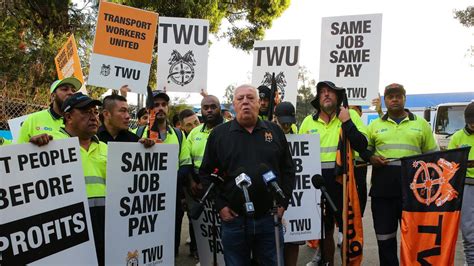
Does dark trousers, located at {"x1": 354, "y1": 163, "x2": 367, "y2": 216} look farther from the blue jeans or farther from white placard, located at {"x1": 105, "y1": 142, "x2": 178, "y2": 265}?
white placard, located at {"x1": 105, "y1": 142, "x2": 178, "y2": 265}

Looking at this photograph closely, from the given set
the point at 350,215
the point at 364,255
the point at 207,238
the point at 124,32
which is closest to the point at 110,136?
the point at 207,238

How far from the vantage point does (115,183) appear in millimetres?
3883

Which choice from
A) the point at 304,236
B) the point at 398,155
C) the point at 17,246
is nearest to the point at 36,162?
the point at 17,246

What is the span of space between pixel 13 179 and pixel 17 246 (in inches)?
18.3

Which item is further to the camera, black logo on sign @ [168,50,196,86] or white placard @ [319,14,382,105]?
black logo on sign @ [168,50,196,86]

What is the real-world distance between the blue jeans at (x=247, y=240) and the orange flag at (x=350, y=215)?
1.23 metres

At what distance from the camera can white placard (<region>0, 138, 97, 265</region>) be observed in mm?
3160

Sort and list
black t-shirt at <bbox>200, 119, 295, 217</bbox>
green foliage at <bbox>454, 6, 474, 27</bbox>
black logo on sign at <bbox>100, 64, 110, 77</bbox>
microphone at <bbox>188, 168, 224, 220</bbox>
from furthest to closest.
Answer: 1. green foliage at <bbox>454, 6, 474, 27</bbox>
2. black logo on sign at <bbox>100, 64, 110, 77</bbox>
3. black t-shirt at <bbox>200, 119, 295, 217</bbox>
4. microphone at <bbox>188, 168, 224, 220</bbox>

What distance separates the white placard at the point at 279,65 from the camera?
6.95 m

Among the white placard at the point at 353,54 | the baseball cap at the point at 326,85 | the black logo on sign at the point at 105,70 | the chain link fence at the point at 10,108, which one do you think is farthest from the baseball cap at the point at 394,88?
the chain link fence at the point at 10,108

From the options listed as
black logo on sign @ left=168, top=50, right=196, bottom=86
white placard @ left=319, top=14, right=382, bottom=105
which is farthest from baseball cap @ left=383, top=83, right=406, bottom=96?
black logo on sign @ left=168, top=50, right=196, bottom=86

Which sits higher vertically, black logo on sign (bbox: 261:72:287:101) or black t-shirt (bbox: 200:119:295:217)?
black logo on sign (bbox: 261:72:287:101)

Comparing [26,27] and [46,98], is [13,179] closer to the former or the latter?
[46,98]

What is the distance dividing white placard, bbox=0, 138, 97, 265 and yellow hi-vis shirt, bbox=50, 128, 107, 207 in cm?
23
